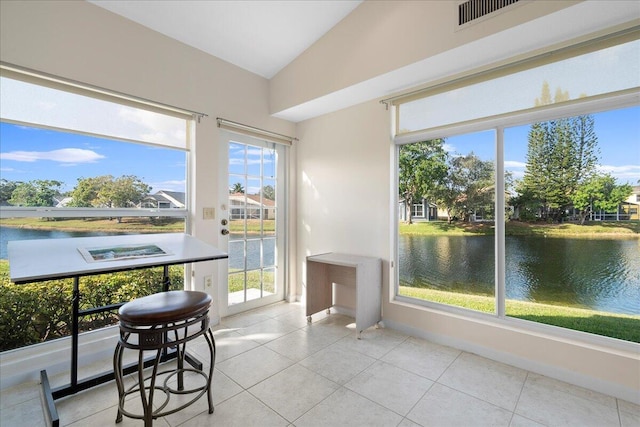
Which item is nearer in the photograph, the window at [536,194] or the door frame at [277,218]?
the window at [536,194]

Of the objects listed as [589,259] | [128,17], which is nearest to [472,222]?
[589,259]

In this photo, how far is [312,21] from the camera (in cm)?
271

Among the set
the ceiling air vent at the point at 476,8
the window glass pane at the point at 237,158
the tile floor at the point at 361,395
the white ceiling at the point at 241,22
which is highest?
the white ceiling at the point at 241,22

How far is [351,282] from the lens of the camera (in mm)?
3184

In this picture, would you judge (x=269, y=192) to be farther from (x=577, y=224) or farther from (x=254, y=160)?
(x=577, y=224)

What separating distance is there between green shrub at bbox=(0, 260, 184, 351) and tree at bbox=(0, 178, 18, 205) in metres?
0.43

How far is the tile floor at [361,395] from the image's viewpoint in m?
1.67

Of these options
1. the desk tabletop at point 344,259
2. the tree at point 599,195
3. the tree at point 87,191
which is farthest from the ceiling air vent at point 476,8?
the tree at point 87,191

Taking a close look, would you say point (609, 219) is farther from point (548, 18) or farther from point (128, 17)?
point (128, 17)

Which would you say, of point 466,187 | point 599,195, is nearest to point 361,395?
point 466,187

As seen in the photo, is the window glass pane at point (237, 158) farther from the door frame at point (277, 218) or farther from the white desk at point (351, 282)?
the white desk at point (351, 282)

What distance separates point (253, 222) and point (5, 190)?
2.06 metres

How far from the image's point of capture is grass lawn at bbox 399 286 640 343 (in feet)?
6.40

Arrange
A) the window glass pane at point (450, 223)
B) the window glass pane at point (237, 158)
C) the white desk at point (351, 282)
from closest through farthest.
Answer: the window glass pane at point (450, 223) → the white desk at point (351, 282) → the window glass pane at point (237, 158)
